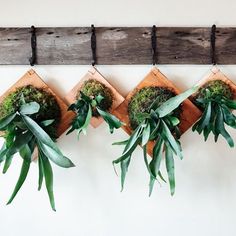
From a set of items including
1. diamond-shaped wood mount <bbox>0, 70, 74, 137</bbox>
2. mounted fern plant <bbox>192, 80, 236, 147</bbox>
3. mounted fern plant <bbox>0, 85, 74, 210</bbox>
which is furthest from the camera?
diamond-shaped wood mount <bbox>0, 70, 74, 137</bbox>

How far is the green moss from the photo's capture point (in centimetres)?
163

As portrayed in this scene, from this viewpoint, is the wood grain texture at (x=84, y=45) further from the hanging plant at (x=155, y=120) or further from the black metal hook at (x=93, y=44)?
the hanging plant at (x=155, y=120)

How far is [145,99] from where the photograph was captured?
1.67 m

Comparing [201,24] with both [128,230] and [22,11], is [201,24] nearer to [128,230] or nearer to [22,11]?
[22,11]

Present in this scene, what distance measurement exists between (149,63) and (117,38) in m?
0.20

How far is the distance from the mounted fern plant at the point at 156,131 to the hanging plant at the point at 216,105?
13cm

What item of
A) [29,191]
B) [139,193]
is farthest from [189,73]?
[29,191]

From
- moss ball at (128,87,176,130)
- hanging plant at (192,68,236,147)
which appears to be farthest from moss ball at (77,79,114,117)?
hanging plant at (192,68,236,147)

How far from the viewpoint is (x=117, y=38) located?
1778 mm

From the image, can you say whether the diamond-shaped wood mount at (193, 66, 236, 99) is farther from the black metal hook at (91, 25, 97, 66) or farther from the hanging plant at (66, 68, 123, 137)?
the black metal hook at (91, 25, 97, 66)

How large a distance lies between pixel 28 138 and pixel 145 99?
0.55 m

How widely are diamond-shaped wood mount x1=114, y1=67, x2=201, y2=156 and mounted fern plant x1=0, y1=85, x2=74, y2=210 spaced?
0.35 meters

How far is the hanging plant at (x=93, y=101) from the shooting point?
1587mm

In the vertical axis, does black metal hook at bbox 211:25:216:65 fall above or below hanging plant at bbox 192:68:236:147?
above
